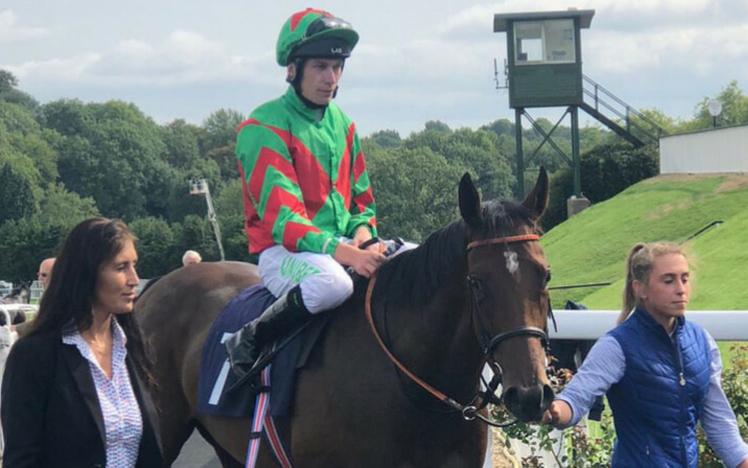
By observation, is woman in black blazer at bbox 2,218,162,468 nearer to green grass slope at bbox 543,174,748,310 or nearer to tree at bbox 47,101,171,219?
green grass slope at bbox 543,174,748,310

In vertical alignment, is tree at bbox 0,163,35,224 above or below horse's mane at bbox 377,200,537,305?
below

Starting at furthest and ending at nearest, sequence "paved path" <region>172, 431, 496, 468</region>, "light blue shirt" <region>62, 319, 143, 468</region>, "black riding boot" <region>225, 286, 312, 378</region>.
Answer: "paved path" <region>172, 431, 496, 468</region>, "black riding boot" <region>225, 286, 312, 378</region>, "light blue shirt" <region>62, 319, 143, 468</region>

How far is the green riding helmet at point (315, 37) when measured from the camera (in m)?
4.64

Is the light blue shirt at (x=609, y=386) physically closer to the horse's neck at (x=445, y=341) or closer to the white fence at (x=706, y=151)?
the horse's neck at (x=445, y=341)

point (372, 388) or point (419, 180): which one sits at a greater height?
point (372, 388)

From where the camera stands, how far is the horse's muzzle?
342cm

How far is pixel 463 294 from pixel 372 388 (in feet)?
1.74

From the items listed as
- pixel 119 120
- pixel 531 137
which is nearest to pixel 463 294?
pixel 119 120

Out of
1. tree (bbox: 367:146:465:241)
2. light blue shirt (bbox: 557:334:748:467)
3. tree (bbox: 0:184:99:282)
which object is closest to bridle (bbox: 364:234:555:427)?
light blue shirt (bbox: 557:334:748:467)

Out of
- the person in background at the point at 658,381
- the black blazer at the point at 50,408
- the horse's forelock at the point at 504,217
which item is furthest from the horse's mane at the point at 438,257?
the black blazer at the point at 50,408

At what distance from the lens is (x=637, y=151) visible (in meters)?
39.1

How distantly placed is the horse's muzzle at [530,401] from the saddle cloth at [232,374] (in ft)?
3.92

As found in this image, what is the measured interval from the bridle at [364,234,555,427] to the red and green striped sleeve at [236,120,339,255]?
0.39 metres

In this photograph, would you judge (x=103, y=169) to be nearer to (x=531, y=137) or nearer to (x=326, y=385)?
(x=531, y=137)
